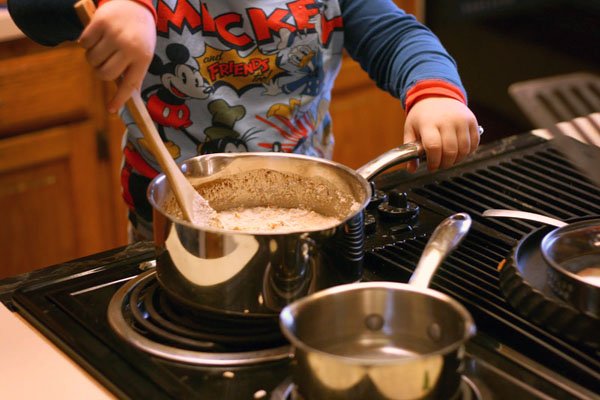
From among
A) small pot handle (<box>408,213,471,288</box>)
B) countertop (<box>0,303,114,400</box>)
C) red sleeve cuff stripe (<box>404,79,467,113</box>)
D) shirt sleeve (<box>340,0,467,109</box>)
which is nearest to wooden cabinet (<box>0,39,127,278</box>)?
shirt sleeve (<box>340,0,467,109</box>)

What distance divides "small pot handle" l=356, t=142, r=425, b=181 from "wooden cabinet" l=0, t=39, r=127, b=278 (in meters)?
0.96

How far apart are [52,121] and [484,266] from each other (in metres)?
1.13

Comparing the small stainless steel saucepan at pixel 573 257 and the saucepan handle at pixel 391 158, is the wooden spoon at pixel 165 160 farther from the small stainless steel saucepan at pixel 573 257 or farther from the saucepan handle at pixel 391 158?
the small stainless steel saucepan at pixel 573 257

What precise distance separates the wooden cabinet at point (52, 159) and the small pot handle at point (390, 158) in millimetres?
963

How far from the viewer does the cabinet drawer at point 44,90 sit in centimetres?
161

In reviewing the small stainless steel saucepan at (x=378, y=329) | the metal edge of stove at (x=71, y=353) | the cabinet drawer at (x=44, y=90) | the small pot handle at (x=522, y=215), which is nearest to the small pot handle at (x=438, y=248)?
the small stainless steel saucepan at (x=378, y=329)

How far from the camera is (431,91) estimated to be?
0.98 meters

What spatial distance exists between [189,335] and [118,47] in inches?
9.7

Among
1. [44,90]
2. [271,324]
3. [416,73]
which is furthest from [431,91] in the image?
[44,90]

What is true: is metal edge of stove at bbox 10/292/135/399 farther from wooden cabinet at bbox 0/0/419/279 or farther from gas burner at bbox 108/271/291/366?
wooden cabinet at bbox 0/0/419/279

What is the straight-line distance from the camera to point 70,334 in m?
0.68

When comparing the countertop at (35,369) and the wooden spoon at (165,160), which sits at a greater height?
the wooden spoon at (165,160)

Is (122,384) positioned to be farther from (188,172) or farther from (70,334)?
(188,172)

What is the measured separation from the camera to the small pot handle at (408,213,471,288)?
0.65m
